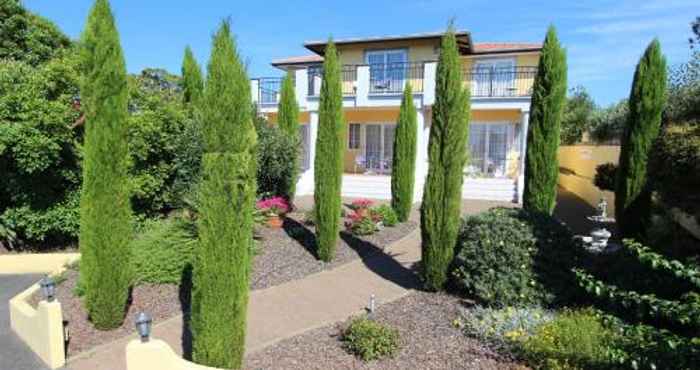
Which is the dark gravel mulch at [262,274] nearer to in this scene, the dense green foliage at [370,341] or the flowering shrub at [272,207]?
the flowering shrub at [272,207]

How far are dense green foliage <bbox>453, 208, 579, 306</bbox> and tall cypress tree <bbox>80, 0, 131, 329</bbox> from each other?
5204 millimetres

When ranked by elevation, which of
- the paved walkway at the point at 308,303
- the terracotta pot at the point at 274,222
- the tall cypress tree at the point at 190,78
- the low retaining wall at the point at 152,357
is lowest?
the paved walkway at the point at 308,303

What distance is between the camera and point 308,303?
23.4 ft

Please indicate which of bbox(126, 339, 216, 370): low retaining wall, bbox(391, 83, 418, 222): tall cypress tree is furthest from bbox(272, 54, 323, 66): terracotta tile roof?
bbox(126, 339, 216, 370): low retaining wall

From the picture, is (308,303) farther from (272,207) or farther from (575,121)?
(575,121)

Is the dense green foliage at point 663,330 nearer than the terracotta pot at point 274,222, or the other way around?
the dense green foliage at point 663,330

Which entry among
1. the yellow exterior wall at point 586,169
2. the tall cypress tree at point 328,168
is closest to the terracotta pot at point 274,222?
the tall cypress tree at point 328,168

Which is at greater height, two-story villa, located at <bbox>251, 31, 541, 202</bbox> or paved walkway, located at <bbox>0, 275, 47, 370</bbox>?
two-story villa, located at <bbox>251, 31, 541, 202</bbox>

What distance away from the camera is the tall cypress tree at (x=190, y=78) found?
15422 millimetres

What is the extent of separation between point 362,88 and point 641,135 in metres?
11.9

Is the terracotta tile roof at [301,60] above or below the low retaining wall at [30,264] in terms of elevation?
above

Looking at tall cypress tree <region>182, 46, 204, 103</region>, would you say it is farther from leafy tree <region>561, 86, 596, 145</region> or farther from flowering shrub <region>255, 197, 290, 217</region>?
leafy tree <region>561, 86, 596, 145</region>

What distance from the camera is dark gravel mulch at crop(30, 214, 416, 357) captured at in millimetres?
6484

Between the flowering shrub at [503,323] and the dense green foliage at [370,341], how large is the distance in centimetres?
107
